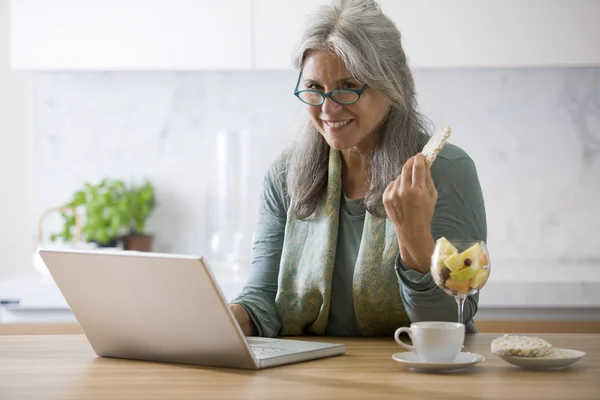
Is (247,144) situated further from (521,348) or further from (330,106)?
(521,348)

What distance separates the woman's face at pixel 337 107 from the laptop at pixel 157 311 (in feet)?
1.75

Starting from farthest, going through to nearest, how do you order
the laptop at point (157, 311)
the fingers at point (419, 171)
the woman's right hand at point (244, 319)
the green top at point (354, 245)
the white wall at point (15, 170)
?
the white wall at point (15, 170) → the woman's right hand at point (244, 319) → the green top at point (354, 245) → the fingers at point (419, 171) → the laptop at point (157, 311)

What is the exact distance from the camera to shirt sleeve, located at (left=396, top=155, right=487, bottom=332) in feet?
5.44

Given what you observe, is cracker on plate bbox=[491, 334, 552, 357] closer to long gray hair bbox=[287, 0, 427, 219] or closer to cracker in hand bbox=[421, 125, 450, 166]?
cracker in hand bbox=[421, 125, 450, 166]

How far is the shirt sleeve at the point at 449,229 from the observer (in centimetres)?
166

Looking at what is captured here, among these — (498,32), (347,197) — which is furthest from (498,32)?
(347,197)

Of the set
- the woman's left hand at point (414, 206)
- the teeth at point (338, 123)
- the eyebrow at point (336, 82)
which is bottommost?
the woman's left hand at point (414, 206)

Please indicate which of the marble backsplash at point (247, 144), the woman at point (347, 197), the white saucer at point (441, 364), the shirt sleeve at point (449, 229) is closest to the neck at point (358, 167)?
the woman at point (347, 197)

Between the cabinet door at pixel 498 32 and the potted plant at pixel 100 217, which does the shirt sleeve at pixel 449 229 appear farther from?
the potted plant at pixel 100 217

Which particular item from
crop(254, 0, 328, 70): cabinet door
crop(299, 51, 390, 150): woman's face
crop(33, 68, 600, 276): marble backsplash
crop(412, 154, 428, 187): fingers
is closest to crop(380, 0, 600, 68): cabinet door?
crop(254, 0, 328, 70): cabinet door

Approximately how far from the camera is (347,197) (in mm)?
2064

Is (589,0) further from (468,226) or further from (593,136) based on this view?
(468,226)

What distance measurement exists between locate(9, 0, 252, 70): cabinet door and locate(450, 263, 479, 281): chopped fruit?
75.3 inches

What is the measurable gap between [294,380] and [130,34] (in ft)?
7.12
